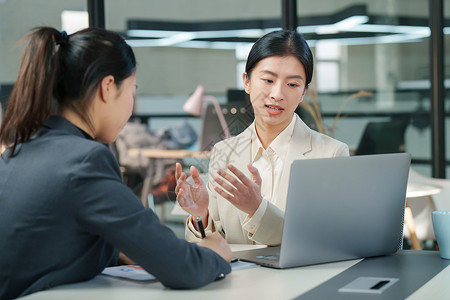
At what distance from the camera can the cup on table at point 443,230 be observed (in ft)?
5.51

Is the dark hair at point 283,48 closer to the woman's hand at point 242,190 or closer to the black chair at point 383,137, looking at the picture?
the woman's hand at point 242,190

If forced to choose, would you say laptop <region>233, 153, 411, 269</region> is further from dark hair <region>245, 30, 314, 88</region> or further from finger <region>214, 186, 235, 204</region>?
dark hair <region>245, 30, 314, 88</region>

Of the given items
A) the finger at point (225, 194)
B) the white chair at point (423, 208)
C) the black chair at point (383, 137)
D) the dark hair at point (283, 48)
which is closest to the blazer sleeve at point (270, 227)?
the finger at point (225, 194)

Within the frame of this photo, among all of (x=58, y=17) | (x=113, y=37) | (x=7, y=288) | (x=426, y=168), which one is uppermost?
(x=58, y=17)

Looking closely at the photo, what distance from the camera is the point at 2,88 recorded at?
4.65 m

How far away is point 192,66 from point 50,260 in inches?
140

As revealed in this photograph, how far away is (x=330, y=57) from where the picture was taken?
4742mm

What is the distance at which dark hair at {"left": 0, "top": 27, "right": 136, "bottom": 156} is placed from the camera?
139 cm

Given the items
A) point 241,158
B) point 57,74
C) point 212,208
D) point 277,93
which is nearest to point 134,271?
point 57,74

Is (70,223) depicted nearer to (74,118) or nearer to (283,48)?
(74,118)

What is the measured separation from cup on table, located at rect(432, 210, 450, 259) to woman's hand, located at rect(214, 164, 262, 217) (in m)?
0.51

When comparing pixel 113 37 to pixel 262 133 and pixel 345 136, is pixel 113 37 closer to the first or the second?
pixel 262 133

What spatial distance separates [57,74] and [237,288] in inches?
25.6

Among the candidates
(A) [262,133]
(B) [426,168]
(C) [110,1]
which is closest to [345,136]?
(B) [426,168]
